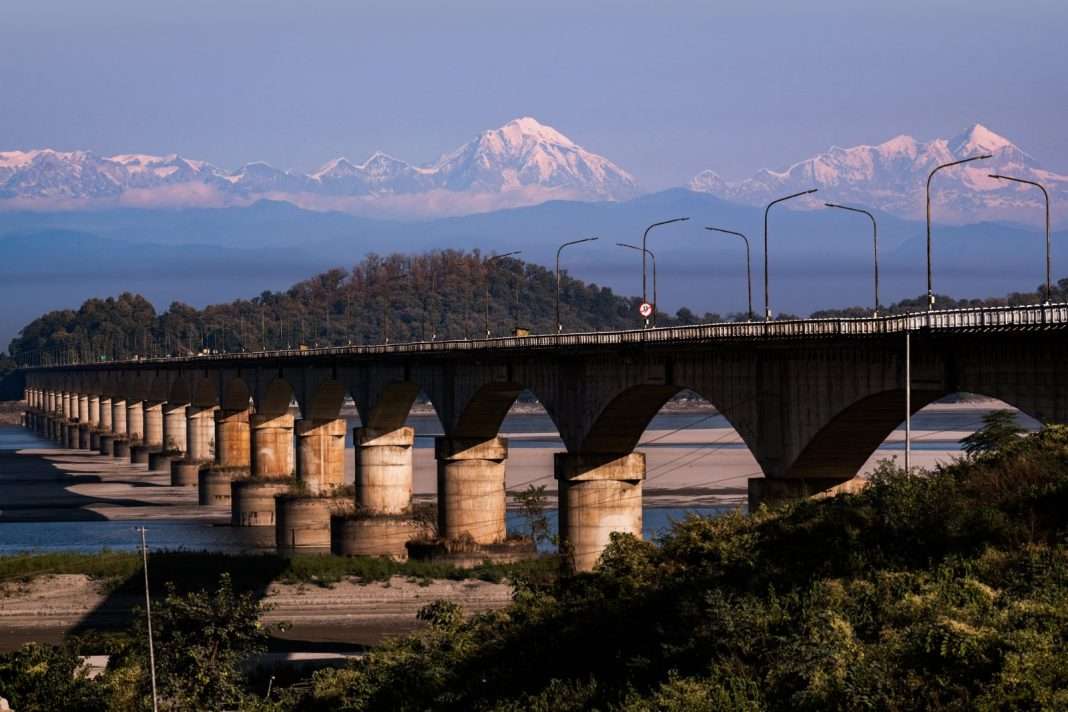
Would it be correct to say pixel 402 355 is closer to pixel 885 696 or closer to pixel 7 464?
pixel 885 696

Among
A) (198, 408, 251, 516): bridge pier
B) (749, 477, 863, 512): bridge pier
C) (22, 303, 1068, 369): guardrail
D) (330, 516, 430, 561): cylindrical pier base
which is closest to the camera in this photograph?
(22, 303, 1068, 369): guardrail

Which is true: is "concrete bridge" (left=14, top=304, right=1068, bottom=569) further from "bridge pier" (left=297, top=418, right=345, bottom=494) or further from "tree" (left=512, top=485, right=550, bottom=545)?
"tree" (left=512, top=485, right=550, bottom=545)

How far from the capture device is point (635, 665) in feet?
110

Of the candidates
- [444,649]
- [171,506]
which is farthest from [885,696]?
[171,506]

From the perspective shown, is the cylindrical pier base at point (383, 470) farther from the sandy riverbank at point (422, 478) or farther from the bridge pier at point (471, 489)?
the sandy riverbank at point (422, 478)

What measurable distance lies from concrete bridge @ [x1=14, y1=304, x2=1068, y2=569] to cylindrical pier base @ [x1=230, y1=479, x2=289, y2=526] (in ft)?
0.40

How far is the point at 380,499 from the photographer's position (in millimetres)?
96062

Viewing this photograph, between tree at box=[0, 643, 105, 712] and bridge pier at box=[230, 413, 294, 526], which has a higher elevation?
bridge pier at box=[230, 413, 294, 526]

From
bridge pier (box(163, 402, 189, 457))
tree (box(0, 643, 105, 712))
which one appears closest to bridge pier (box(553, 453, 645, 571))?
tree (box(0, 643, 105, 712))

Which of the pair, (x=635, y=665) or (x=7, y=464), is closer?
(x=635, y=665)

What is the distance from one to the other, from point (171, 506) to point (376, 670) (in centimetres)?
8968

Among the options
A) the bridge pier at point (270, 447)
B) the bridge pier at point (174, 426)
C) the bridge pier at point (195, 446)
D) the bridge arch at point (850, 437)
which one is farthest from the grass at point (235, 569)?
the bridge pier at point (174, 426)

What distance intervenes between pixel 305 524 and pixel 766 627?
72177 mm

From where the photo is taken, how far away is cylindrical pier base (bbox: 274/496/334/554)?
101875 millimetres
